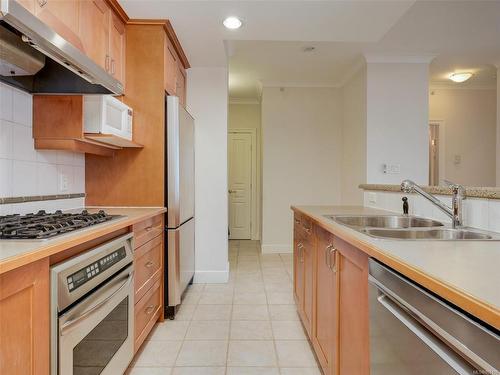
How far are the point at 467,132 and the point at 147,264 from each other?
5.29m

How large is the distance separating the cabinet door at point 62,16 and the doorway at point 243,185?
4141 millimetres

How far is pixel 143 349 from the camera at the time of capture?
6.34 feet

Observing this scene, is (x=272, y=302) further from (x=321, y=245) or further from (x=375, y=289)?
(x=375, y=289)

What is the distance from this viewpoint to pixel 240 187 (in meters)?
5.81

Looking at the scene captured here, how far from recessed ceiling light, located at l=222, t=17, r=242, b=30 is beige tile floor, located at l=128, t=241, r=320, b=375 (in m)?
2.29

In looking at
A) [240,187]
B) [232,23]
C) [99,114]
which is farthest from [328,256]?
[240,187]

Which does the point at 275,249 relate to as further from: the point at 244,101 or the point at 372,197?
the point at 244,101

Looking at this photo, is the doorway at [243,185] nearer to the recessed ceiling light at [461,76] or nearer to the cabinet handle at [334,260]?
the recessed ceiling light at [461,76]

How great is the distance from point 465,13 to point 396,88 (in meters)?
1.00

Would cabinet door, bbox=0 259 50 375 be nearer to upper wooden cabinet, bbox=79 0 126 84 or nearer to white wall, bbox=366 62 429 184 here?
upper wooden cabinet, bbox=79 0 126 84

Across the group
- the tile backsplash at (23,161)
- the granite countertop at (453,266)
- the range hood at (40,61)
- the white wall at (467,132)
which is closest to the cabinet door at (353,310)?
the granite countertop at (453,266)

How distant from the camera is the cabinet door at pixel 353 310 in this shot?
1.03m

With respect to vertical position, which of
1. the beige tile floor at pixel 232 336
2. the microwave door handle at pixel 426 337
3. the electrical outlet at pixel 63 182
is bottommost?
the beige tile floor at pixel 232 336

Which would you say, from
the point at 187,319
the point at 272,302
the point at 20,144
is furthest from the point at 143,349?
the point at 20,144
